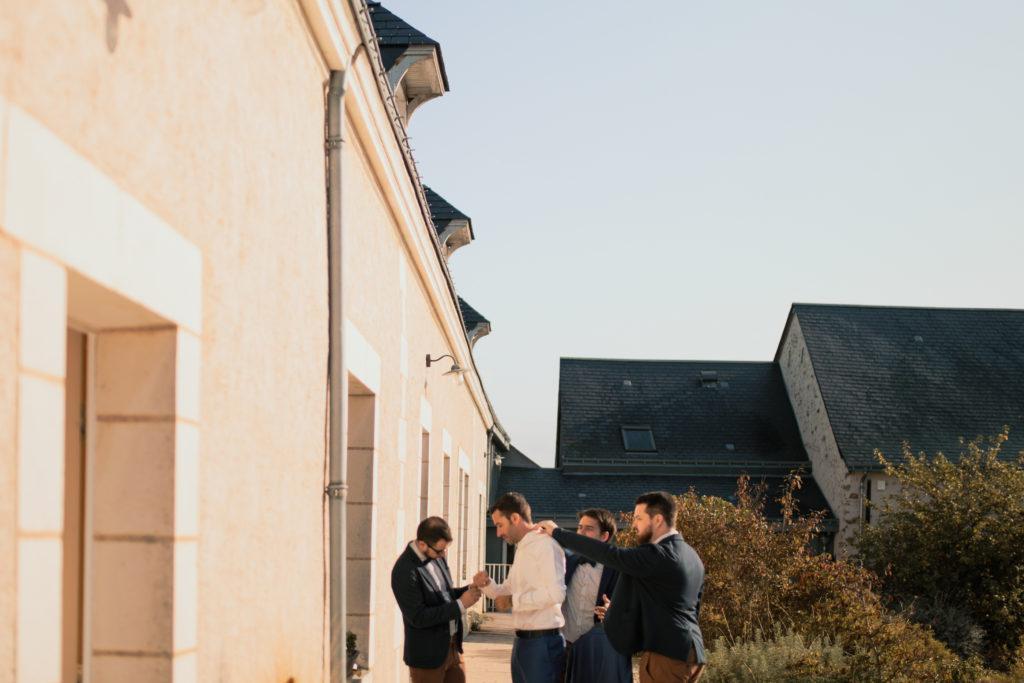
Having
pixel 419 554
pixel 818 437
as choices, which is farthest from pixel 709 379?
pixel 419 554

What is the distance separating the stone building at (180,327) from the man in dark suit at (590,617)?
1160 millimetres

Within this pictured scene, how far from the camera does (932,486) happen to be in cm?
1991

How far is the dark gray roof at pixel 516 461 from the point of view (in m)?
34.9

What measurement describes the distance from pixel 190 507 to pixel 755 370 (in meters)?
35.0

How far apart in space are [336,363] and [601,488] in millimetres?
28171

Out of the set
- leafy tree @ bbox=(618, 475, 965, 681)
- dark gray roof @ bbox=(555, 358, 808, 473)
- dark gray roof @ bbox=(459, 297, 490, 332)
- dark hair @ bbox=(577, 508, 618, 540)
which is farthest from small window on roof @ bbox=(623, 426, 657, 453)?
dark hair @ bbox=(577, 508, 618, 540)

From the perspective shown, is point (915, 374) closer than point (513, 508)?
No

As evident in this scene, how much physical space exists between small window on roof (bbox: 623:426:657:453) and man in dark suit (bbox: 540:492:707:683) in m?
28.3

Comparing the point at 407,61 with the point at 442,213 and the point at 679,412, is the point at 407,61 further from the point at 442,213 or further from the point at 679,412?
the point at 679,412

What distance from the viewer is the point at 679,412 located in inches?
1422

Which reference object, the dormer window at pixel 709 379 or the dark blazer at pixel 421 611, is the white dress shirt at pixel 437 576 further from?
the dormer window at pixel 709 379

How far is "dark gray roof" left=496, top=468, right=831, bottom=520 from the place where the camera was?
32.3 metres

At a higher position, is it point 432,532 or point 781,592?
point 432,532

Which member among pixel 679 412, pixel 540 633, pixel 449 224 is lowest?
pixel 540 633
